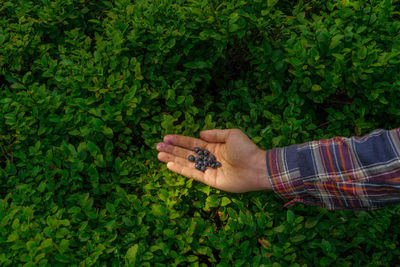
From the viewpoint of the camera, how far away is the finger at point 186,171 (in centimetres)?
240

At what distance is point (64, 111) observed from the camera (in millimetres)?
2574

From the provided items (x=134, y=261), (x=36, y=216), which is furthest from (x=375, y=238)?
(x=36, y=216)

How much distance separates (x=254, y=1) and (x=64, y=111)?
1.92 metres

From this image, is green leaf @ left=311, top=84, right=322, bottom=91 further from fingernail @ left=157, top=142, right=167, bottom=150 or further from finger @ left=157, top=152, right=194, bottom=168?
fingernail @ left=157, top=142, right=167, bottom=150

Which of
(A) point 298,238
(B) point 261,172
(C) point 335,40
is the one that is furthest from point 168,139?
(C) point 335,40

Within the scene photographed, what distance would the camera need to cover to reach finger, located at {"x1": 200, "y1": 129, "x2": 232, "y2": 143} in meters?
2.50

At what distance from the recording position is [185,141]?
2605 mm

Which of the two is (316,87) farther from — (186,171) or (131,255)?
(131,255)

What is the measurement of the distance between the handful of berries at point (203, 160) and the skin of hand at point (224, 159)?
3 cm

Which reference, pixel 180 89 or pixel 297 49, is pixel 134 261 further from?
pixel 297 49

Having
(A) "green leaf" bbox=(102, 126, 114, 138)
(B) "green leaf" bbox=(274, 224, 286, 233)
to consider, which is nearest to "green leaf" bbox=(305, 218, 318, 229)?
(B) "green leaf" bbox=(274, 224, 286, 233)

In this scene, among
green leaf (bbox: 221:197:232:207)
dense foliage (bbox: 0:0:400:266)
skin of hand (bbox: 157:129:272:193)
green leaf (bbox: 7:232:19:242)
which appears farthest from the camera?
skin of hand (bbox: 157:129:272:193)

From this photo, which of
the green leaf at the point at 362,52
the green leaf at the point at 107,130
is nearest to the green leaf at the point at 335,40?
the green leaf at the point at 362,52

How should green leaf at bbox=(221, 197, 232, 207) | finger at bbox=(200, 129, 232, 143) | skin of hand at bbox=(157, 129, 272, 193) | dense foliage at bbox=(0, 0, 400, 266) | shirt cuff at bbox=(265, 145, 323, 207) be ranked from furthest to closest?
finger at bbox=(200, 129, 232, 143) < skin of hand at bbox=(157, 129, 272, 193) < green leaf at bbox=(221, 197, 232, 207) < shirt cuff at bbox=(265, 145, 323, 207) < dense foliage at bbox=(0, 0, 400, 266)
